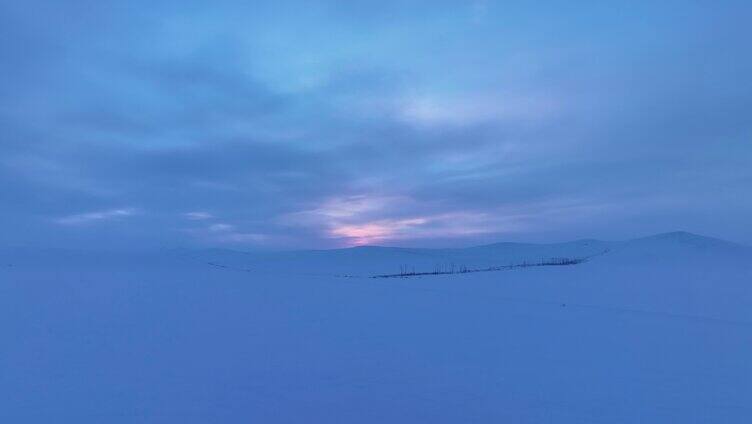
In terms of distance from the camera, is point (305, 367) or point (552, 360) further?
point (552, 360)

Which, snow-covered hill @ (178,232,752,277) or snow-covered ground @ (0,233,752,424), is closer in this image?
snow-covered ground @ (0,233,752,424)

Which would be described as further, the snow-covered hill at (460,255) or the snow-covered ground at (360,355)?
the snow-covered hill at (460,255)

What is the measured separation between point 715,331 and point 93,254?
27.3 m

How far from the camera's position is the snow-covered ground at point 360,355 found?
4168 mm

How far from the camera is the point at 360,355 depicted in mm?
5707

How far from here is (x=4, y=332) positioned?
20.4 feet

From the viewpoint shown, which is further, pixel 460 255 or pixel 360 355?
pixel 460 255

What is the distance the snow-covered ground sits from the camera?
417cm

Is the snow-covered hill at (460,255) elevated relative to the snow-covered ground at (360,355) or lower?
elevated

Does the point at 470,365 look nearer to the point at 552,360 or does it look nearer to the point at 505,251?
the point at 552,360

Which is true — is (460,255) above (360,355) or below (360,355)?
above

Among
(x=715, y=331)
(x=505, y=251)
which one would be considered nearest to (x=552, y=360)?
(x=715, y=331)

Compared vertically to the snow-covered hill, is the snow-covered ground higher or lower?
lower

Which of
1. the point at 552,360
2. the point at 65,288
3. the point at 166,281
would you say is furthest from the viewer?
the point at 166,281
